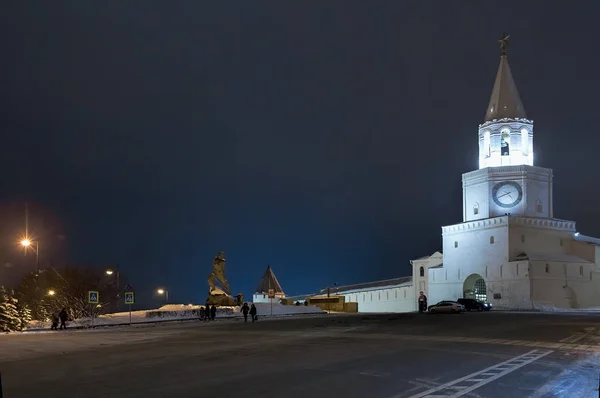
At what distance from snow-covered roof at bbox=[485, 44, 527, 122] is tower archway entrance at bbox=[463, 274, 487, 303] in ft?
59.7

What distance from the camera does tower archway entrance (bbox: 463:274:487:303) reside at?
2591 inches

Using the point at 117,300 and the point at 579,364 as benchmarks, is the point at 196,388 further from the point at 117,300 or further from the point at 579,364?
the point at 117,300

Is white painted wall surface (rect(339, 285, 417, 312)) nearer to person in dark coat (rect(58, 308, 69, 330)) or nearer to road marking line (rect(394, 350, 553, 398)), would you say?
person in dark coat (rect(58, 308, 69, 330))

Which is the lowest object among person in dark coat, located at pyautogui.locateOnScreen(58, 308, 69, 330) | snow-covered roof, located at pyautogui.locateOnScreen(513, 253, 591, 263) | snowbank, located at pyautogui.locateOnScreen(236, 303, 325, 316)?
snowbank, located at pyautogui.locateOnScreen(236, 303, 325, 316)

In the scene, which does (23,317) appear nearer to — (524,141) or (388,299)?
(524,141)

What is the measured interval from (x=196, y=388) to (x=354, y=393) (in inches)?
117

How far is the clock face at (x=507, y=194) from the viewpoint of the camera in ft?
216

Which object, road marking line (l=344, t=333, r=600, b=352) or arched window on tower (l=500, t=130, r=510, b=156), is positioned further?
arched window on tower (l=500, t=130, r=510, b=156)

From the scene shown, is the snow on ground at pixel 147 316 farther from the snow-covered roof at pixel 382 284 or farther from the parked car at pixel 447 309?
the snow-covered roof at pixel 382 284

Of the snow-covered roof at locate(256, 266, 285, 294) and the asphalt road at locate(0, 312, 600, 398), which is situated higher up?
the asphalt road at locate(0, 312, 600, 398)

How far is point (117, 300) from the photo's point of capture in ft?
255

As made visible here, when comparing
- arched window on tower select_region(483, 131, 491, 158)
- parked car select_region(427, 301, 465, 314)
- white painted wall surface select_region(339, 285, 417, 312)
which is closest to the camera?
parked car select_region(427, 301, 465, 314)

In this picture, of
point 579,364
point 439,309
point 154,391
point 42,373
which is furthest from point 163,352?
point 439,309

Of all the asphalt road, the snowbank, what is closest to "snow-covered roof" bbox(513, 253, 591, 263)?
the snowbank
